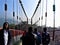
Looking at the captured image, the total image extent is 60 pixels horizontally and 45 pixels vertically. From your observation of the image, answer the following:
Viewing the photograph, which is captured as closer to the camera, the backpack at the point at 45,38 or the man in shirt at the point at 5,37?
the man in shirt at the point at 5,37

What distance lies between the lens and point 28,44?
6.65 meters

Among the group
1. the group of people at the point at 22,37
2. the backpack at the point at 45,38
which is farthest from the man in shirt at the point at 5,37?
the backpack at the point at 45,38

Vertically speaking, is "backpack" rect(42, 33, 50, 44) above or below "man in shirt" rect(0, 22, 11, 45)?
below

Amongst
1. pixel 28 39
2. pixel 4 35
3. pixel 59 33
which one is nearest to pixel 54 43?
pixel 59 33

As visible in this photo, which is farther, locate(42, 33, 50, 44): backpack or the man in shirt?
locate(42, 33, 50, 44): backpack

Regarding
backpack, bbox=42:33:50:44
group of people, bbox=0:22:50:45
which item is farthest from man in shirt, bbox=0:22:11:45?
backpack, bbox=42:33:50:44

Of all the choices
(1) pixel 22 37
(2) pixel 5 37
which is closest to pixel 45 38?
(1) pixel 22 37

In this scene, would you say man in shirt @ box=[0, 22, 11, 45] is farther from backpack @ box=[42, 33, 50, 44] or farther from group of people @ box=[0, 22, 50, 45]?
backpack @ box=[42, 33, 50, 44]

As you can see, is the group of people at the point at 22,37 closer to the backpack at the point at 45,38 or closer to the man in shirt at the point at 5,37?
the man in shirt at the point at 5,37

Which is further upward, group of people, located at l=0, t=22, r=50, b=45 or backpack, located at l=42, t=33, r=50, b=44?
group of people, located at l=0, t=22, r=50, b=45

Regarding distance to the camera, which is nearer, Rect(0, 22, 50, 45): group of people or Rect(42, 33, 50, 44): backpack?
Rect(0, 22, 50, 45): group of people

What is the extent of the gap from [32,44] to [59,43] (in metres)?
3.85

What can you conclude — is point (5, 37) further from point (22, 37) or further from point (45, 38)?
point (45, 38)

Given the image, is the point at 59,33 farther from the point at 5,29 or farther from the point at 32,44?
the point at 5,29
